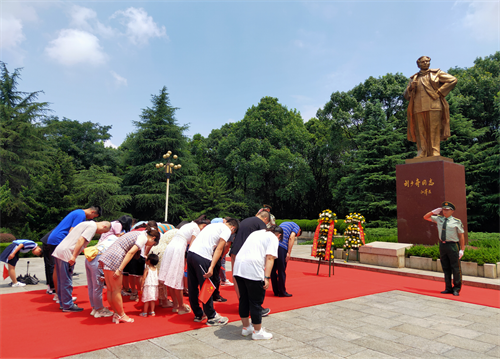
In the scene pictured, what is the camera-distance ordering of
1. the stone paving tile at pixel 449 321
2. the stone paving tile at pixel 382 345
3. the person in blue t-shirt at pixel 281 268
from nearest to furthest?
the stone paving tile at pixel 382 345
the stone paving tile at pixel 449 321
the person in blue t-shirt at pixel 281 268

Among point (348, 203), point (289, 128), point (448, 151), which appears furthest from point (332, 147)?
point (448, 151)

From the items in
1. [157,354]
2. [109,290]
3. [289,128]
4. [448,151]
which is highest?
[289,128]

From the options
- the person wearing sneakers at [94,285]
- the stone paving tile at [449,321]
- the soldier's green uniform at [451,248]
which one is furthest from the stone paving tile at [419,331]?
the person wearing sneakers at [94,285]

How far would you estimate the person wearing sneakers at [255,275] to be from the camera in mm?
4008

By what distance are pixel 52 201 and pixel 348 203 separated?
62.5 feet

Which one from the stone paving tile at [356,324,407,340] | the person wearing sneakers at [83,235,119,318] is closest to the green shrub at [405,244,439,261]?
the stone paving tile at [356,324,407,340]

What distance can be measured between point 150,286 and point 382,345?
3.24m

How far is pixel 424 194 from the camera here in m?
10.5

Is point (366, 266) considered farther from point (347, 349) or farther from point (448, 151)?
point (448, 151)

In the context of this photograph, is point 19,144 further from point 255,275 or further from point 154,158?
point 255,275

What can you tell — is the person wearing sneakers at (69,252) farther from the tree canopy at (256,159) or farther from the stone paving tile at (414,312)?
the tree canopy at (256,159)

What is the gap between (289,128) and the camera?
1193 inches

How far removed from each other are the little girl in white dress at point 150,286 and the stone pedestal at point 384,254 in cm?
719

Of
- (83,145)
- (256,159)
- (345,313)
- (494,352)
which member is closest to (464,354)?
(494,352)
